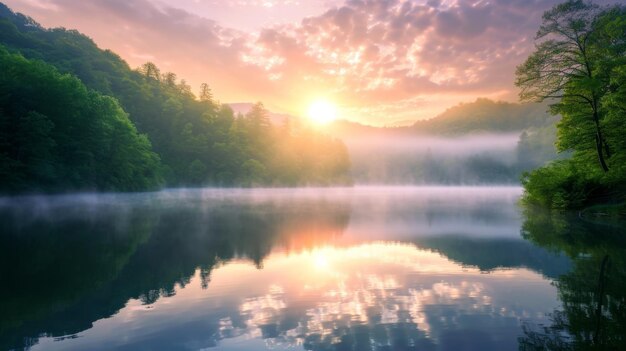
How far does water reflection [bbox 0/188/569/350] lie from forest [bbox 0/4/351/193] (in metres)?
37.7

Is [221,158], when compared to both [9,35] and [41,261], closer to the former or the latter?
[9,35]

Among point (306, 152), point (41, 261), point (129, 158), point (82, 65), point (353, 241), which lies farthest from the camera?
point (306, 152)

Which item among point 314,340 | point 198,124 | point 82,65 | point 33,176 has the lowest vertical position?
point 314,340

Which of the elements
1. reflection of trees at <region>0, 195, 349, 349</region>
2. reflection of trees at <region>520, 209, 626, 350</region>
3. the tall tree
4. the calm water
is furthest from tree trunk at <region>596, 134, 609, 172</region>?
reflection of trees at <region>0, 195, 349, 349</region>

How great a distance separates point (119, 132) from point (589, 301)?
80.0 meters

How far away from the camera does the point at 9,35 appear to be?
386 ft

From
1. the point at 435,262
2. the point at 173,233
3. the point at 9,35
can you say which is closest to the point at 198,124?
the point at 9,35

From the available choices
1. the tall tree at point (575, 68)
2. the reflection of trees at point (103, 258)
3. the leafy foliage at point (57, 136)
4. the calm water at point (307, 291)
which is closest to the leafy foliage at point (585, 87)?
the tall tree at point (575, 68)

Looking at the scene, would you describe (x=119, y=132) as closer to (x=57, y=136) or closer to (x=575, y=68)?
(x=57, y=136)

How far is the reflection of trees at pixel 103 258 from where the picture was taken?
9.30 metres

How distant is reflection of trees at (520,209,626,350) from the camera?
7.26 metres

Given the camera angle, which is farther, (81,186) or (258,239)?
(81,186)

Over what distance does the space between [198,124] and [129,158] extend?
59.4 meters

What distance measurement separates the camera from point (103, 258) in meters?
15.8
